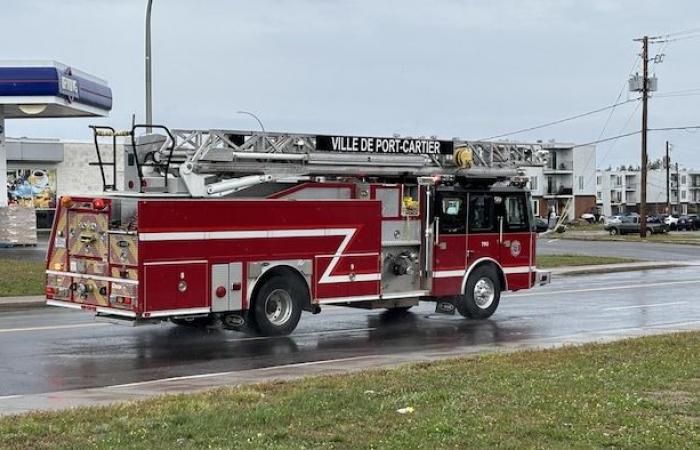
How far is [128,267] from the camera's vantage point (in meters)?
12.2

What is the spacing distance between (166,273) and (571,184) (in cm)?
11182

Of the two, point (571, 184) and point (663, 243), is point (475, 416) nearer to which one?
point (663, 243)

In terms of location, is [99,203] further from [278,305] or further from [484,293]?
[484,293]

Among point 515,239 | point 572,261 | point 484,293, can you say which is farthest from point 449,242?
point 572,261

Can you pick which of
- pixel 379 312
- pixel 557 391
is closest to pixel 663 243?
pixel 379 312

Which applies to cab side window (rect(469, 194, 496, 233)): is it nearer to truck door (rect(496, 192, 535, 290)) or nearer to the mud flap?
truck door (rect(496, 192, 535, 290))

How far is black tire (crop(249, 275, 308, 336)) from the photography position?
527 inches

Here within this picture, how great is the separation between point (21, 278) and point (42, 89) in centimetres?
931

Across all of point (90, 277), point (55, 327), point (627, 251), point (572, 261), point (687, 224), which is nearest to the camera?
point (90, 277)

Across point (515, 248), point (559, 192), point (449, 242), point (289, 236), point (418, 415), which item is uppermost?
point (559, 192)

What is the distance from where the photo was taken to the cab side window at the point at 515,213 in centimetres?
1678

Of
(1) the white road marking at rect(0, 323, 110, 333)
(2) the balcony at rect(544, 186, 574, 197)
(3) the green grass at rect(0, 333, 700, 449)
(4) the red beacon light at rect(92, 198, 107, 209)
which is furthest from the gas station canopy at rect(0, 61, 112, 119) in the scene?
(2) the balcony at rect(544, 186, 574, 197)

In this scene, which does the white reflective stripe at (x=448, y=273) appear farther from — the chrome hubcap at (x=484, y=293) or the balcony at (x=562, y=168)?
the balcony at (x=562, y=168)

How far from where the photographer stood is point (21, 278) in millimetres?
21562
